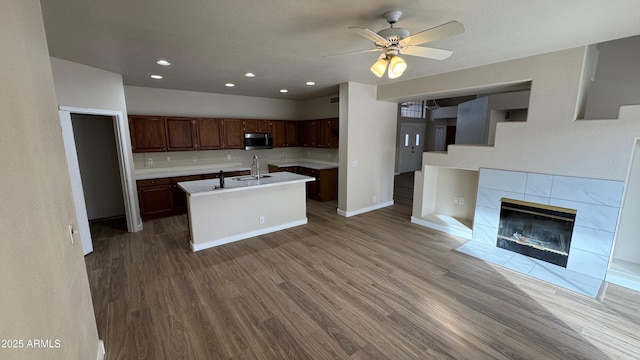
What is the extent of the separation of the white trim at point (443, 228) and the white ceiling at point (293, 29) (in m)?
2.59

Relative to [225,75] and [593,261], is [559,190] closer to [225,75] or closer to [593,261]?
[593,261]

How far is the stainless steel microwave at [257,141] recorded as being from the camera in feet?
20.6

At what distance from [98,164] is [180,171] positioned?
140 centimetres

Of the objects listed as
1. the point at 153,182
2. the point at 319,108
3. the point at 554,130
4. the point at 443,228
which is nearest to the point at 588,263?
the point at 554,130

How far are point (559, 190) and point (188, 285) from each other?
468 cm

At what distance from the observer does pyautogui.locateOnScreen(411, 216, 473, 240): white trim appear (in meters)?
4.25

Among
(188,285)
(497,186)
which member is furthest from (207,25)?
(497,186)

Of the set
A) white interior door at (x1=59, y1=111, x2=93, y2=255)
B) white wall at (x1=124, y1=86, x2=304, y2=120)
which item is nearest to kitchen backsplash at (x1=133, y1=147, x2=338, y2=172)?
white wall at (x1=124, y1=86, x2=304, y2=120)

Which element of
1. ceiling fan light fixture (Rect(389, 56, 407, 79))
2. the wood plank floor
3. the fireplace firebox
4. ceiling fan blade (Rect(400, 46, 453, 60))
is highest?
ceiling fan blade (Rect(400, 46, 453, 60))

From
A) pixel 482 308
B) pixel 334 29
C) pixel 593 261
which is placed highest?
pixel 334 29

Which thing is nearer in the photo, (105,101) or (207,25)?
(207,25)

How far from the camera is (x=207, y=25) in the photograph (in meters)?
2.34

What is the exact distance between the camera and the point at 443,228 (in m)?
4.55

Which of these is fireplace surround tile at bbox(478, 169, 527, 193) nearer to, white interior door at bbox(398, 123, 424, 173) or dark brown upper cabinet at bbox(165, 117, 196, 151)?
dark brown upper cabinet at bbox(165, 117, 196, 151)
